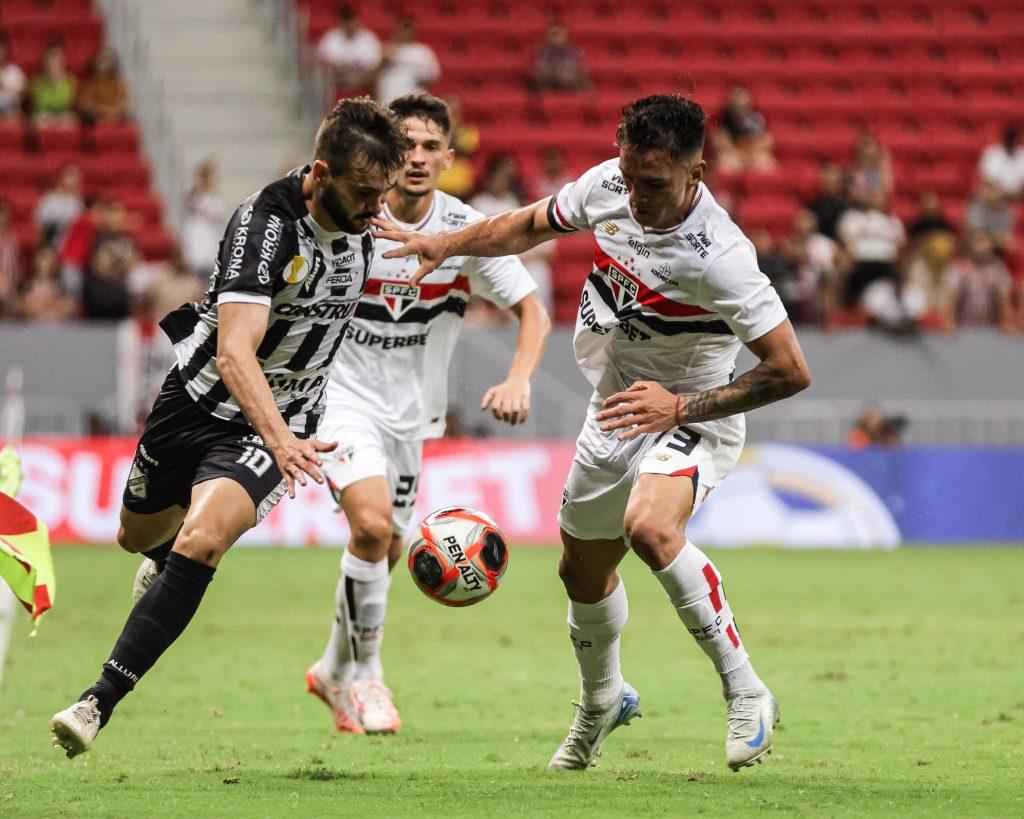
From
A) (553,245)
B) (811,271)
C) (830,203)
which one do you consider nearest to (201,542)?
(553,245)

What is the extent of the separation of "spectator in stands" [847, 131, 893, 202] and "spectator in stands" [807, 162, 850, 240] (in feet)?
0.67

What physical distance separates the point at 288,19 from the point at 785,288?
8.96 m

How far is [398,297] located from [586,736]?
2.45 metres

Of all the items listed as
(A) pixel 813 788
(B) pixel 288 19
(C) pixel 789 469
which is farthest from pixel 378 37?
(A) pixel 813 788

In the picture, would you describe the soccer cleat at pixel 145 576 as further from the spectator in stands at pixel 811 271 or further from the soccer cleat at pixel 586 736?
the spectator in stands at pixel 811 271

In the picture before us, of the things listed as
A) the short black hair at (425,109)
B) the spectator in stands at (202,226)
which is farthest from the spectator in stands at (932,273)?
the short black hair at (425,109)

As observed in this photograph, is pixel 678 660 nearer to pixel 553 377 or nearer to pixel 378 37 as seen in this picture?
pixel 553 377

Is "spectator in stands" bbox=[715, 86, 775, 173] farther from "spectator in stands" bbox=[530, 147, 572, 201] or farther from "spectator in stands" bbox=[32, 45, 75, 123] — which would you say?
"spectator in stands" bbox=[32, 45, 75, 123]

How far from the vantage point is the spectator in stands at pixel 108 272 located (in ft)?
59.0

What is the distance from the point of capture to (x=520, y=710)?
8031mm

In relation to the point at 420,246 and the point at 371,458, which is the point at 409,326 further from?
the point at 420,246

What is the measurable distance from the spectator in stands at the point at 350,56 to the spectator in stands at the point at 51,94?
3333 millimetres

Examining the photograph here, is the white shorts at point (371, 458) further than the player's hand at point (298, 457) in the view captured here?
Yes

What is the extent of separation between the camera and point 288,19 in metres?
23.4
